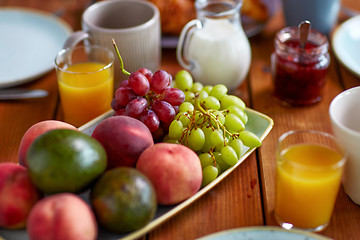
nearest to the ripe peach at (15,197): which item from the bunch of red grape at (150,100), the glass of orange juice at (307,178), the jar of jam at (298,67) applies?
the bunch of red grape at (150,100)

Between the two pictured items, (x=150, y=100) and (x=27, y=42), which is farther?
(x=27, y=42)

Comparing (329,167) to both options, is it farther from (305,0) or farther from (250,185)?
(305,0)

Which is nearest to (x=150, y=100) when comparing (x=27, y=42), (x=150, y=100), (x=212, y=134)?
(x=150, y=100)

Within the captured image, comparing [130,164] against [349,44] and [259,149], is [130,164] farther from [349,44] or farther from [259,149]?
[349,44]

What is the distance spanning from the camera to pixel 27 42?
125 cm

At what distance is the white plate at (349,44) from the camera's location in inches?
42.2

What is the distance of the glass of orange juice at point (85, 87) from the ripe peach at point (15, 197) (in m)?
0.31

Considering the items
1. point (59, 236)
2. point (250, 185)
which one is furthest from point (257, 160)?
point (59, 236)

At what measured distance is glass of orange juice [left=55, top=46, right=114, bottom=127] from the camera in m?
0.93

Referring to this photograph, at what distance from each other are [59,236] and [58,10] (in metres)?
1.00

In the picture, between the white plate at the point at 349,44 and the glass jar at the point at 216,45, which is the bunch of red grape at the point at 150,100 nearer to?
the glass jar at the point at 216,45

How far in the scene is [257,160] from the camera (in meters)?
0.85

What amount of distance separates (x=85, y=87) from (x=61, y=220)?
0.41 meters

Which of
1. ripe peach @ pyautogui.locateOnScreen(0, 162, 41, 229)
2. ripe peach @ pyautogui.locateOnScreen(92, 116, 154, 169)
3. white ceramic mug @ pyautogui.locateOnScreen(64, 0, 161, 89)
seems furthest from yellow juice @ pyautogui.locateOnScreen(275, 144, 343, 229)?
white ceramic mug @ pyautogui.locateOnScreen(64, 0, 161, 89)
